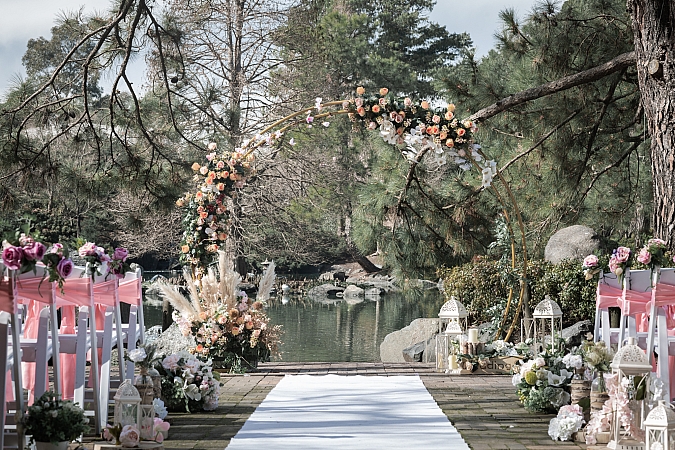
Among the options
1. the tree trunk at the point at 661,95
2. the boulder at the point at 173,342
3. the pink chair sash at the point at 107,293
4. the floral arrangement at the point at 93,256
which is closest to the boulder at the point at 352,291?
the boulder at the point at 173,342

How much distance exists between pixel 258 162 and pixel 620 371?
13.0 metres

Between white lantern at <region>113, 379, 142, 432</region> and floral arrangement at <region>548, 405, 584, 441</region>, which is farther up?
white lantern at <region>113, 379, 142, 432</region>

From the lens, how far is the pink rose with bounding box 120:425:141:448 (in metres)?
3.92

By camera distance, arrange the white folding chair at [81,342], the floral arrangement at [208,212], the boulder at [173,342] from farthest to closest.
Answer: the floral arrangement at [208,212], the boulder at [173,342], the white folding chair at [81,342]

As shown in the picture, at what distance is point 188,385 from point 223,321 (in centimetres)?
251

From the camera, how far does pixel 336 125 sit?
21.5 m

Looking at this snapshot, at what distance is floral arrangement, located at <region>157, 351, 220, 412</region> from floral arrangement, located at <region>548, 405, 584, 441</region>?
226 centimetres

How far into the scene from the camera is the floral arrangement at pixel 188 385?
5.47 metres

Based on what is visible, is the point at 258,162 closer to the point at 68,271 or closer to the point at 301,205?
the point at 301,205

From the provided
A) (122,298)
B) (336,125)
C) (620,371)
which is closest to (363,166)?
(336,125)

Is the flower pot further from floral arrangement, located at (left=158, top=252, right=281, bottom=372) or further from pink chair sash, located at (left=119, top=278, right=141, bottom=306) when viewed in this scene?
floral arrangement, located at (left=158, top=252, right=281, bottom=372)

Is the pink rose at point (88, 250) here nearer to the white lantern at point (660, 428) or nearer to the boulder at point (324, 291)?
the white lantern at point (660, 428)

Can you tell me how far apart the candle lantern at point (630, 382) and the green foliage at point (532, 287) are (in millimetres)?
5195

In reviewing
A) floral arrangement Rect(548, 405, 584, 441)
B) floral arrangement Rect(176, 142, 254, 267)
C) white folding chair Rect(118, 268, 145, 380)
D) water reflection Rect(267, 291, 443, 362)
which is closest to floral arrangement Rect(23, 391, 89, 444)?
white folding chair Rect(118, 268, 145, 380)
